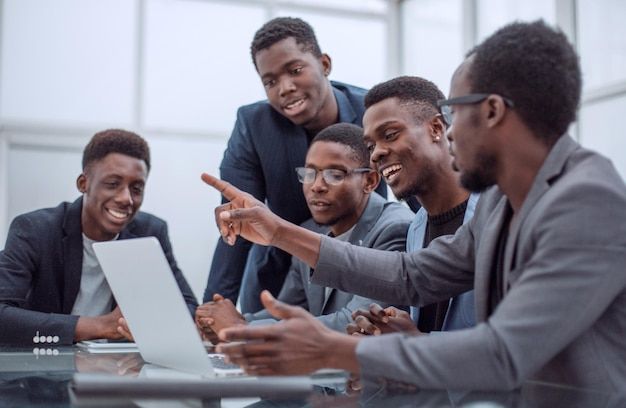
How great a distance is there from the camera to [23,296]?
264 cm

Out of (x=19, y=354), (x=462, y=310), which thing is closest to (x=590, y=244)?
(x=462, y=310)

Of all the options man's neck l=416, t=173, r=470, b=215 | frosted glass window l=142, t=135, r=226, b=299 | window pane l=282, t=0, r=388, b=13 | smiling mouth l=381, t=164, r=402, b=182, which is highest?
window pane l=282, t=0, r=388, b=13

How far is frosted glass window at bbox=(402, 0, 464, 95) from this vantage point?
622cm

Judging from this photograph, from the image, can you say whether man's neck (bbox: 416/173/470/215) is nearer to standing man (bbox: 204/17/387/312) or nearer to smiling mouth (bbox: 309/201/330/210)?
smiling mouth (bbox: 309/201/330/210)

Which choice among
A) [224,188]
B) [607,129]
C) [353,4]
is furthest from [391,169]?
[353,4]

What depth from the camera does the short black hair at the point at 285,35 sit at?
111 inches

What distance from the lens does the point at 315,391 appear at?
1241mm

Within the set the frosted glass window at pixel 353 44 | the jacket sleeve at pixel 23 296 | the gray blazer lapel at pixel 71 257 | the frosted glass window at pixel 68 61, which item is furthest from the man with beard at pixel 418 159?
the frosted glass window at pixel 353 44

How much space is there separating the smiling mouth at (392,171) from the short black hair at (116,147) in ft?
3.83

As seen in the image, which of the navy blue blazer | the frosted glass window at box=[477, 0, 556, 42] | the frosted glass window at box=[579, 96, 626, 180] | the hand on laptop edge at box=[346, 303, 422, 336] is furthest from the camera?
the frosted glass window at box=[477, 0, 556, 42]

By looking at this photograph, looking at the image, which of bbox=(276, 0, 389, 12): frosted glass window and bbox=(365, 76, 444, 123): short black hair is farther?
bbox=(276, 0, 389, 12): frosted glass window

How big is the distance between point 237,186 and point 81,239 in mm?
593

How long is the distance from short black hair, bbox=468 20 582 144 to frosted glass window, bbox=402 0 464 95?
4915 millimetres

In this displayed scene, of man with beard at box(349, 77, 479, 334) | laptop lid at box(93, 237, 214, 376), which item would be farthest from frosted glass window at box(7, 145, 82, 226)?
laptop lid at box(93, 237, 214, 376)
